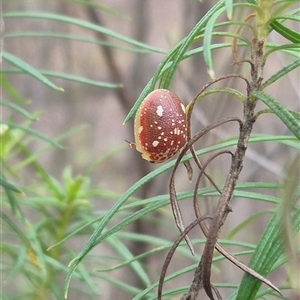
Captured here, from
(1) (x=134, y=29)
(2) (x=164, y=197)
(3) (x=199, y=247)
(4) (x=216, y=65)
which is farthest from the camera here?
(1) (x=134, y=29)

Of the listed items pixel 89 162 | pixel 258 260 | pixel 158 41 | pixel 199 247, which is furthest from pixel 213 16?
pixel 158 41

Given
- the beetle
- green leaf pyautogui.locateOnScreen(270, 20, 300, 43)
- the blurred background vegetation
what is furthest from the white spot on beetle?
the blurred background vegetation

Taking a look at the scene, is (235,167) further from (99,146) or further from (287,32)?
(99,146)

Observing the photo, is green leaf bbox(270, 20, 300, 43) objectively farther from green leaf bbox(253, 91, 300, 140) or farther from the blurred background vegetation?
the blurred background vegetation

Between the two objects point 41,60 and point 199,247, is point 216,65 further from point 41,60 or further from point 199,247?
point 41,60

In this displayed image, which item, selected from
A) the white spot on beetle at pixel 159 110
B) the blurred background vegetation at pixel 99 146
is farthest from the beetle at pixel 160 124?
the blurred background vegetation at pixel 99 146

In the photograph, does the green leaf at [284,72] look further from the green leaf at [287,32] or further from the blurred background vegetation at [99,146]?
the blurred background vegetation at [99,146]

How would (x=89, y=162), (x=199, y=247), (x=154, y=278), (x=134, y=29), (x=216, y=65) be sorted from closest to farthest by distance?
(x=154, y=278) < (x=199, y=247) < (x=216, y=65) < (x=134, y=29) < (x=89, y=162)

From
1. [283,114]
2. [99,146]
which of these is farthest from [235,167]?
[99,146]
